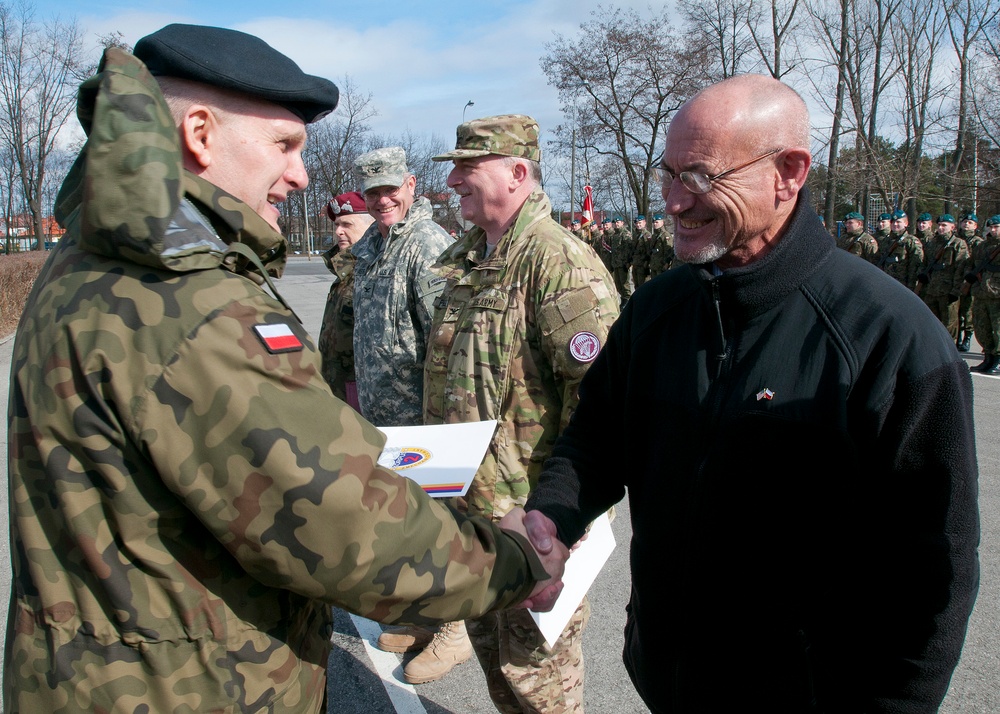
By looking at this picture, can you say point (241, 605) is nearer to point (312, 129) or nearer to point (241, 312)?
point (241, 312)

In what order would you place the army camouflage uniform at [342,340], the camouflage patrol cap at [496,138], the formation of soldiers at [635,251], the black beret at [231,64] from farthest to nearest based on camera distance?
the formation of soldiers at [635,251] < the army camouflage uniform at [342,340] < the camouflage patrol cap at [496,138] < the black beret at [231,64]

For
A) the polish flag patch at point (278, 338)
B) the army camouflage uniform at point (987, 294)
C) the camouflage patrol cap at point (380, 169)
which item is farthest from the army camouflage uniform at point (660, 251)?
the polish flag patch at point (278, 338)

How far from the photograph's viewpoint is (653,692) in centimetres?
192

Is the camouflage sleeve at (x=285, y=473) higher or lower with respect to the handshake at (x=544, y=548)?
higher

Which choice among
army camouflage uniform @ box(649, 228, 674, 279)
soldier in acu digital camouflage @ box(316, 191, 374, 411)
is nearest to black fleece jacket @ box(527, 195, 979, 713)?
soldier in acu digital camouflage @ box(316, 191, 374, 411)

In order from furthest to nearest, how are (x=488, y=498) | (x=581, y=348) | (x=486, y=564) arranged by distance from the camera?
(x=488, y=498), (x=581, y=348), (x=486, y=564)

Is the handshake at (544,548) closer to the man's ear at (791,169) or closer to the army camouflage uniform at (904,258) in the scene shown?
the man's ear at (791,169)

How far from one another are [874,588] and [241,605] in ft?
4.07

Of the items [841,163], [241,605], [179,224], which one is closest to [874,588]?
[241,605]

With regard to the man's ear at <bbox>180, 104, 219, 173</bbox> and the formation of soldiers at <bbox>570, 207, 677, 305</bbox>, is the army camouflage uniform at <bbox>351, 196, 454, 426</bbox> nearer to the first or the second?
the man's ear at <bbox>180, 104, 219, 173</bbox>

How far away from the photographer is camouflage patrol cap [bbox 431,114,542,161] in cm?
302

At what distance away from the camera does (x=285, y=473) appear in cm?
123

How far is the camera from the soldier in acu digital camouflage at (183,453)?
121 centimetres

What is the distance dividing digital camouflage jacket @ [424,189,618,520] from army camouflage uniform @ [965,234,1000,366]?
10.0 metres
